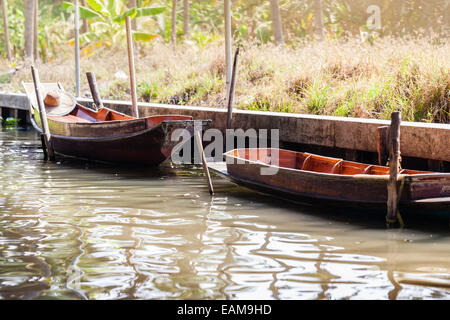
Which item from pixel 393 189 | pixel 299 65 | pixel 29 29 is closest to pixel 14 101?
pixel 29 29

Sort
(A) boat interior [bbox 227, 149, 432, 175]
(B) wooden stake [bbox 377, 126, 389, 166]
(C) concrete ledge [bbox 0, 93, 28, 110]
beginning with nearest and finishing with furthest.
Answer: (A) boat interior [bbox 227, 149, 432, 175], (B) wooden stake [bbox 377, 126, 389, 166], (C) concrete ledge [bbox 0, 93, 28, 110]

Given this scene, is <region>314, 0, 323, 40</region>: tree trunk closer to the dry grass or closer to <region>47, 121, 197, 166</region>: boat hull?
the dry grass

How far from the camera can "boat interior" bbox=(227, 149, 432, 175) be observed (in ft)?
31.7

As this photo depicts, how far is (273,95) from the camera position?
598 inches

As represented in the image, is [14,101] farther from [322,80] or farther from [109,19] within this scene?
[322,80]

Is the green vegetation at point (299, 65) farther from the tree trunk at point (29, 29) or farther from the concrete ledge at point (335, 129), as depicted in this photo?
the tree trunk at point (29, 29)

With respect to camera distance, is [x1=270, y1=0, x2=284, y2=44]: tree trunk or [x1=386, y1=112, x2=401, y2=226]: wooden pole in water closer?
[x1=386, y1=112, x2=401, y2=226]: wooden pole in water

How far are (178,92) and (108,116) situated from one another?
324 centimetres

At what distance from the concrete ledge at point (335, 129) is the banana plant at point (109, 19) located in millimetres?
15043

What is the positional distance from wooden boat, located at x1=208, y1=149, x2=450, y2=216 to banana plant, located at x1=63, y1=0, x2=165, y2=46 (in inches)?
789

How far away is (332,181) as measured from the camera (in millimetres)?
9156

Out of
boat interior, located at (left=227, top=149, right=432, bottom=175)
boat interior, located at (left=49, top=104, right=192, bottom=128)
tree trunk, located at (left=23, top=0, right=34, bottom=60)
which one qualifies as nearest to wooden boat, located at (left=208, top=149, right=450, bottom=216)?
boat interior, located at (left=227, top=149, right=432, bottom=175)

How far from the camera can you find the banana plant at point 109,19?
30078 millimetres
